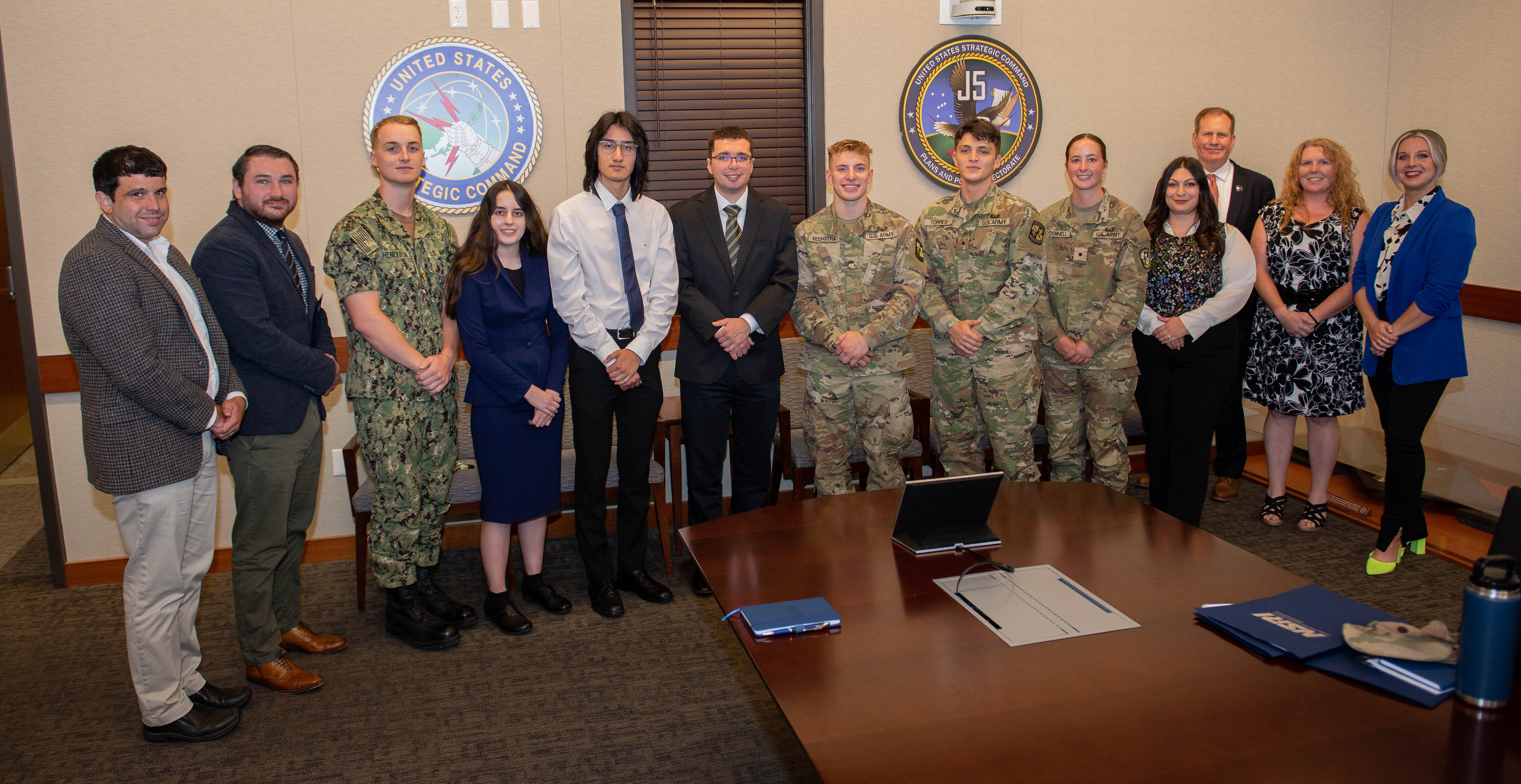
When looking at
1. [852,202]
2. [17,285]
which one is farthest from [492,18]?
[17,285]

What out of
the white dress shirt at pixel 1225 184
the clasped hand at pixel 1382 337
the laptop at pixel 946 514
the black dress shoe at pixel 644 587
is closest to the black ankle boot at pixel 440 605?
the black dress shoe at pixel 644 587

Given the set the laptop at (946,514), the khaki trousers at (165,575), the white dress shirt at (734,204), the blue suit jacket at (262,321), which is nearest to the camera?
the laptop at (946,514)

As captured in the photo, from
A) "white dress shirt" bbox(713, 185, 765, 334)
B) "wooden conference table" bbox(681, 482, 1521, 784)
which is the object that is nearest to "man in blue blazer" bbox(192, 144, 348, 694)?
"white dress shirt" bbox(713, 185, 765, 334)

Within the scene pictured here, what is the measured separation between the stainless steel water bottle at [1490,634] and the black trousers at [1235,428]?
3358mm

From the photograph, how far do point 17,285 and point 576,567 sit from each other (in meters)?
2.57

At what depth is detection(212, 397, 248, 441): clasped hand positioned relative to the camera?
2723 millimetres

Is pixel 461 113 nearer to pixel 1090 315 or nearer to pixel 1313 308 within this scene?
pixel 1090 315

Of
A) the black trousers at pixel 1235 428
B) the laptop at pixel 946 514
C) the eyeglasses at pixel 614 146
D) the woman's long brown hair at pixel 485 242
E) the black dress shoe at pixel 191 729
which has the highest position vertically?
the eyeglasses at pixel 614 146

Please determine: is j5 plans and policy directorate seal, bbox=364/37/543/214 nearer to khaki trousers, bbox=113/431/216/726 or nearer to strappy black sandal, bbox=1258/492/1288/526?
khaki trousers, bbox=113/431/216/726

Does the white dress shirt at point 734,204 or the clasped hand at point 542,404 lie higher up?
the white dress shirt at point 734,204

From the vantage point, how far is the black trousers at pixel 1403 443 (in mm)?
3742

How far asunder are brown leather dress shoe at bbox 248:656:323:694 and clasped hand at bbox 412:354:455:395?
3.26 feet

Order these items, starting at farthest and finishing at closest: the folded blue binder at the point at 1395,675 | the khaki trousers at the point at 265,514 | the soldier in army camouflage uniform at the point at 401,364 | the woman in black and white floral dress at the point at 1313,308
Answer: the woman in black and white floral dress at the point at 1313,308 → the soldier in army camouflage uniform at the point at 401,364 → the khaki trousers at the point at 265,514 → the folded blue binder at the point at 1395,675

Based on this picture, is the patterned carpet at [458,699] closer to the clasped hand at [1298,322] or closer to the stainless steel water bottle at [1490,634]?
the clasped hand at [1298,322]
